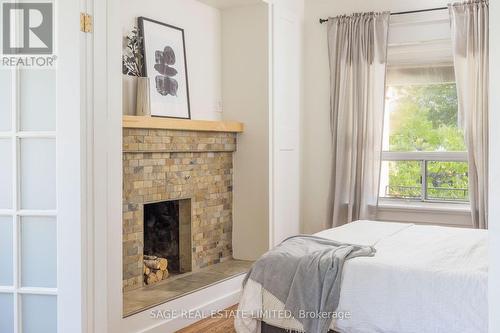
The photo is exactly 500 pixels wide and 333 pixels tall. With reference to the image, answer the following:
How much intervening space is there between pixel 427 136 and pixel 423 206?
65cm

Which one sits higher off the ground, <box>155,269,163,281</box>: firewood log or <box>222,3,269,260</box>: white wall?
<box>222,3,269,260</box>: white wall

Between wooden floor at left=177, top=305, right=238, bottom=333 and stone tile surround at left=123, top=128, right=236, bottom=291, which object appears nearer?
wooden floor at left=177, top=305, right=238, bottom=333

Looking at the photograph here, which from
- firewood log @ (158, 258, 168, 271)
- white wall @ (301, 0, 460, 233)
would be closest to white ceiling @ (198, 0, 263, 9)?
white wall @ (301, 0, 460, 233)

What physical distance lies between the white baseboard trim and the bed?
64cm

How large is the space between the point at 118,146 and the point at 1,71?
66cm

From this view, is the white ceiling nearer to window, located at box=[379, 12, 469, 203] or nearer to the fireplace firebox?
window, located at box=[379, 12, 469, 203]

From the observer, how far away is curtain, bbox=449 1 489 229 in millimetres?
4535

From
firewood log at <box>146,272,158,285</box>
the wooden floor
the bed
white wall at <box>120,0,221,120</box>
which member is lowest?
the wooden floor

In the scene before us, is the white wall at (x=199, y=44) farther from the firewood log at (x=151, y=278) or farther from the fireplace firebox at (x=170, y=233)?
the firewood log at (x=151, y=278)

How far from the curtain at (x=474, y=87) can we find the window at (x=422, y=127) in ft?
0.69

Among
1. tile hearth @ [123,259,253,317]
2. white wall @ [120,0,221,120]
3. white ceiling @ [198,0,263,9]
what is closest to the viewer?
tile hearth @ [123,259,253,317]

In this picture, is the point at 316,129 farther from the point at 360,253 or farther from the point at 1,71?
the point at 1,71

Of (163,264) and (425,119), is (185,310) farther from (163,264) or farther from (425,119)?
(425,119)

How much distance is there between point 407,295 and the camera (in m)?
2.58
